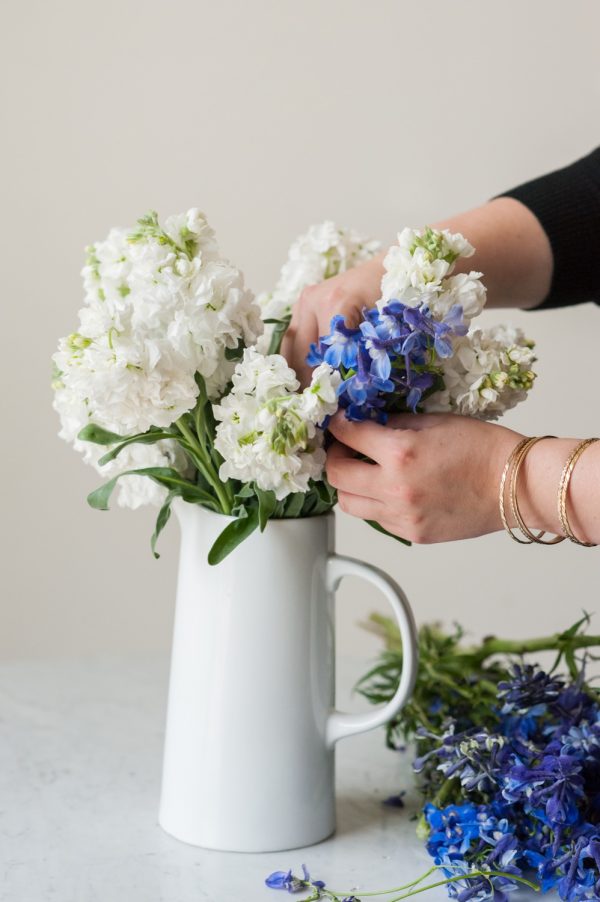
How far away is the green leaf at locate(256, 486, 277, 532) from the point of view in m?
0.72

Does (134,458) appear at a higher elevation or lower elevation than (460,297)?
lower

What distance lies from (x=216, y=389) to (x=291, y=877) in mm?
330

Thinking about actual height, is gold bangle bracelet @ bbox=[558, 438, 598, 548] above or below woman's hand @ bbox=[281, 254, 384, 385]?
below

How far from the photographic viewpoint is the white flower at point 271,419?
0.67 m

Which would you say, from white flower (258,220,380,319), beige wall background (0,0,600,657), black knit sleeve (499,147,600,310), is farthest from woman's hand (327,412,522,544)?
beige wall background (0,0,600,657)

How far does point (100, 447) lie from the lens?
78cm

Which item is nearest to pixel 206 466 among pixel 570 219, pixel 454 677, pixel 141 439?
pixel 141 439

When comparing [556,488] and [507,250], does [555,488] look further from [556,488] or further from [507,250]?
[507,250]

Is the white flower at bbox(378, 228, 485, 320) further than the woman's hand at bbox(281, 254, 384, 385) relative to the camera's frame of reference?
No

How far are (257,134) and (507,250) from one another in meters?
0.84

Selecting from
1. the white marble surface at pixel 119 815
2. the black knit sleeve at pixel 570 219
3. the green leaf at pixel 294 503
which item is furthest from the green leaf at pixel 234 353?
the black knit sleeve at pixel 570 219

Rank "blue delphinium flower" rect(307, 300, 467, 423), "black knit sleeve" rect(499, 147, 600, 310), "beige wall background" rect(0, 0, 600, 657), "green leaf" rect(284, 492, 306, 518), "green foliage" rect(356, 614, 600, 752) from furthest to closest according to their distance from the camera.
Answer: "beige wall background" rect(0, 0, 600, 657), "black knit sleeve" rect(499, 147, 600, 310), "green foliage" rect(356, 614, 600, 752), "green leaf" rect(284, 492, 306, 518), "blue delphinium flower" rect(307, 300, 467, 423)

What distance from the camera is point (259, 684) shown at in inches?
30.4

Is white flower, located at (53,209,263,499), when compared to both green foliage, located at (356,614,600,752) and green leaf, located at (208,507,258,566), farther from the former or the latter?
green foliage, located at (356,614,600,752)
